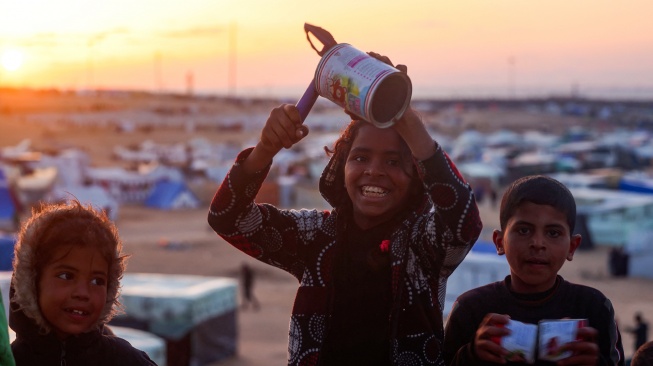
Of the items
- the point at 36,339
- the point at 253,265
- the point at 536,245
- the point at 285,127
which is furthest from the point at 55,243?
the point at 253,265

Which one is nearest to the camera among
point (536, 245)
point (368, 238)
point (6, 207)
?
point (536, 245)

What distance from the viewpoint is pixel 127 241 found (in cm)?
2822

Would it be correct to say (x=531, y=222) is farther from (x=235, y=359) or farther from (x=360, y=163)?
(x=235, y=359)

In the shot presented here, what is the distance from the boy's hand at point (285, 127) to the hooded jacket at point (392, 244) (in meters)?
0.17

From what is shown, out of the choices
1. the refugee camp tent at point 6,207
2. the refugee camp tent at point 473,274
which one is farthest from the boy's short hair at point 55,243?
the refugee camp tent at point 6,207

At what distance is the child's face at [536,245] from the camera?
8.84 ft

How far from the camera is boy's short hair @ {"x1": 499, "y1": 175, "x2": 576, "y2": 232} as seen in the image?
273 cm

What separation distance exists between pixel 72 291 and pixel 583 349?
1.56 m

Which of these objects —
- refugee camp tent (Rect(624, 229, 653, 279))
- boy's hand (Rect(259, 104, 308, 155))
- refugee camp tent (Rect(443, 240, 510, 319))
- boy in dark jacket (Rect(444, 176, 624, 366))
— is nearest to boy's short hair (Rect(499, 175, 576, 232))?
boy in dark jacket (Rect(444, 176, 624, 366))

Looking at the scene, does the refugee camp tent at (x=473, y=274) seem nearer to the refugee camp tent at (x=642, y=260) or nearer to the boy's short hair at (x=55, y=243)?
the boy's short hair at (x=55, y=243)

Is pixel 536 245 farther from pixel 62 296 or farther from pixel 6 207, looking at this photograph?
pixel 6 207

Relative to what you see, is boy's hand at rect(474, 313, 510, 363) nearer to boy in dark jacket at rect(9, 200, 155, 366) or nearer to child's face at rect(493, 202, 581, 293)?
child's face at rect(493, 202, 581, 293)

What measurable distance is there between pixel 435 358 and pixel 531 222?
1.77ft

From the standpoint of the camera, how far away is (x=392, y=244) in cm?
272
